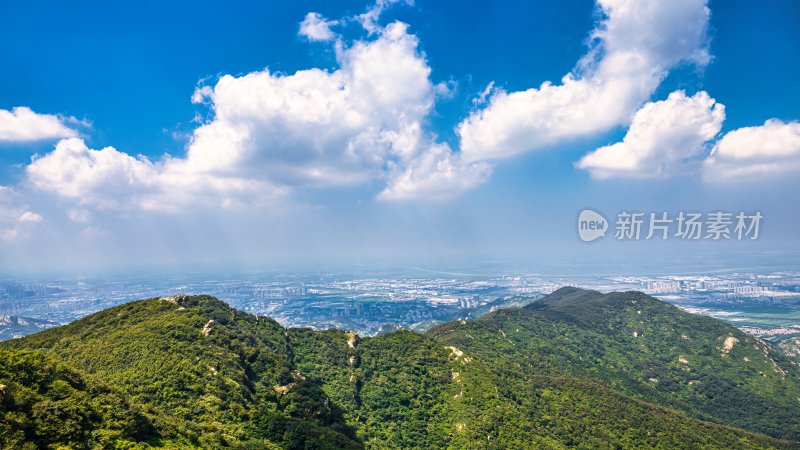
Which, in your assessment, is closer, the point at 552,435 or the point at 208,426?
the point at 208,426

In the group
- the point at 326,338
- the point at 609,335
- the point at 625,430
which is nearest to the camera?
the point at 625,430

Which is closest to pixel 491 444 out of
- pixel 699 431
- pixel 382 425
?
pixel 382 425

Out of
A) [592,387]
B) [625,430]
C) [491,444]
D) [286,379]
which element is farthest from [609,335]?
[286,379]

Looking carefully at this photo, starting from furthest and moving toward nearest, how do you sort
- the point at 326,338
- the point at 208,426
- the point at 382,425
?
the point at 326,338, the point at 382,425, the point at 208,426

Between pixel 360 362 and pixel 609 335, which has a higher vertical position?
pixel 360 362

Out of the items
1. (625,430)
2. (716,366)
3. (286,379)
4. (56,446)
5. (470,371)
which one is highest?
(56,446)

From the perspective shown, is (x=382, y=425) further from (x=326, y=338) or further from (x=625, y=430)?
(x=625, y=430)
